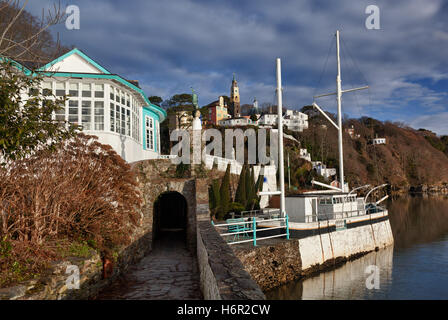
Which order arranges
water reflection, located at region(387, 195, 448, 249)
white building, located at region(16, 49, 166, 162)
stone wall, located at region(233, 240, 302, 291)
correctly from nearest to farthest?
1. stone wall, located at region(233, 240, 302, 291)
2. white building, located at region(16, 49, 166, 162)
3. water reflection, located at region(387, 195, 448, 249)

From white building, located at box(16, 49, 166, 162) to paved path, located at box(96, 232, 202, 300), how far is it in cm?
659

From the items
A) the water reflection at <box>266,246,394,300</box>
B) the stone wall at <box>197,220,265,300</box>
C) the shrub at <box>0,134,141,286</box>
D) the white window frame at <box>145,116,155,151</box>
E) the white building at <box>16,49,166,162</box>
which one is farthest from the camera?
the white window frame at <box>145,116,155,151</box>

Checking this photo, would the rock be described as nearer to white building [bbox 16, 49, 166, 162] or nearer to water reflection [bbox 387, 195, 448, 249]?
white building [bbox 16, 49, 166, 162]

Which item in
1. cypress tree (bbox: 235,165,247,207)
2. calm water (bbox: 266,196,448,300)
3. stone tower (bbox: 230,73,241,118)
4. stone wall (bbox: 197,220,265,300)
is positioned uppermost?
stone tower (bbox: 230,73,241,118)

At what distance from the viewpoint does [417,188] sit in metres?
82.4

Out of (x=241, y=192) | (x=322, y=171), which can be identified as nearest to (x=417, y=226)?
(x=322, y=171)

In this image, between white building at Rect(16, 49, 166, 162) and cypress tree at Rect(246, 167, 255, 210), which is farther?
cypress tree at Rect(246, 167, 255, 210)

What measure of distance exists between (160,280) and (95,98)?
10.4 meters

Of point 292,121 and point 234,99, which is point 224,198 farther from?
point 234,99

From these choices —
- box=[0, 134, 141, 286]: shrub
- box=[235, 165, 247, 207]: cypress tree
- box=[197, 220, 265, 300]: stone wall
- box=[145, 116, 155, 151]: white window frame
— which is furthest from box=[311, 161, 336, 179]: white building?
box=[197, 220, 265, 300]: stone wall

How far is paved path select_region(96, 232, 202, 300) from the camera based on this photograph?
860cm
